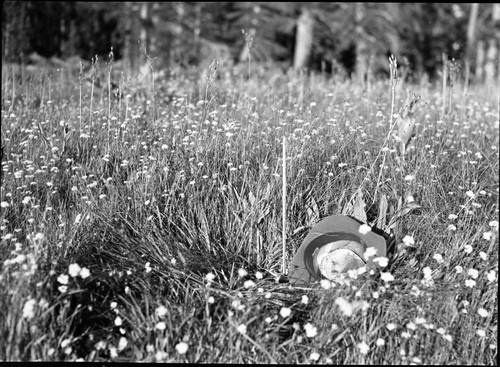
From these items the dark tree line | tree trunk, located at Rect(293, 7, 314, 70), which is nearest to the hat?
the dark tree line

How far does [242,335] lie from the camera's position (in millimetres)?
2131

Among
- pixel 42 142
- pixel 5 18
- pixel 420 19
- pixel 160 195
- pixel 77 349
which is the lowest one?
pixel 77 349

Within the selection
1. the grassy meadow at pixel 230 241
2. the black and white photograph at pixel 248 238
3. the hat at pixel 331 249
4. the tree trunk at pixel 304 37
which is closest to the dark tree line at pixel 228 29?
the tree trunk at pixel 304 37

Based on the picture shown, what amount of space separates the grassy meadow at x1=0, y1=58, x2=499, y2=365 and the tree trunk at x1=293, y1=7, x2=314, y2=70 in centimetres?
916

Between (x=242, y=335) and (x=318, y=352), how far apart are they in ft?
1.04

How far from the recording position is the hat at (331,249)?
252 cm

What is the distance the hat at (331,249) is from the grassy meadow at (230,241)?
100mm

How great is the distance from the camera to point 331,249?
258 cm

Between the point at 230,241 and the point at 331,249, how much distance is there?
0.54 m

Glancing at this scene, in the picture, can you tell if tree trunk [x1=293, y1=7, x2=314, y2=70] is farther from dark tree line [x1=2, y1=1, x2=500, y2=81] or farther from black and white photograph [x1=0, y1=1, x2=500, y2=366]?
black and white photograph [x1=0, y1=1, x2=500, y2=366]

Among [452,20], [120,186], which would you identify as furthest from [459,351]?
[452,20]

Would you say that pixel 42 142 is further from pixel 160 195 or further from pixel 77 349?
pixel 77 349

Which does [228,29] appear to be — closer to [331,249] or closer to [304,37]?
[304,37]

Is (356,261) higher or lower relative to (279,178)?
lower
